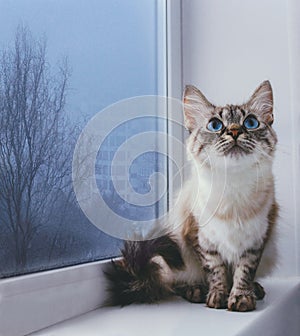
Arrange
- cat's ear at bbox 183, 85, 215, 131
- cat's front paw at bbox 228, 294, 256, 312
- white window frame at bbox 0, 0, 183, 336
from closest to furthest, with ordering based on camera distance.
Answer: white window frame at bbox 0, 0, 183, 336
cat's front paw at bbox 228, 294, 256, 312
cat's ear at bbox 183, 85, 215, 131

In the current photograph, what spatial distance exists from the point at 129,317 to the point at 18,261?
217 millimetres

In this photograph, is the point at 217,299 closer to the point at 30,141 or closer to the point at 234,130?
the point at 234,130

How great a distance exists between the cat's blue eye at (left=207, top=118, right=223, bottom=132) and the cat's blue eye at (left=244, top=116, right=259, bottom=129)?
0.05 meters

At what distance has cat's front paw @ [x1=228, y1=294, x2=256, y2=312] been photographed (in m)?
0.87

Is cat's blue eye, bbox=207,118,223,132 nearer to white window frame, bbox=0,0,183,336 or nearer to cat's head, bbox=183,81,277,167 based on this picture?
cat's head, bbox=183,81,277,167

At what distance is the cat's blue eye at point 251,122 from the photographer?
930mm

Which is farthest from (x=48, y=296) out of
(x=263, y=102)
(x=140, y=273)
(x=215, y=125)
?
(x=263, y=102)

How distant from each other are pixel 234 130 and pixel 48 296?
44 cm

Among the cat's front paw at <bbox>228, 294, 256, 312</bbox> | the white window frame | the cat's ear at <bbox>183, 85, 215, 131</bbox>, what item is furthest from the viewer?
the cat's ear at <bbox>183, 85, 215, 131</bbox>

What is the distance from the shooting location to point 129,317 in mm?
852

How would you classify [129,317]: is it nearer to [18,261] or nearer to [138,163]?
[18,261]

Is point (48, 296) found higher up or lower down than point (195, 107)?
lower down

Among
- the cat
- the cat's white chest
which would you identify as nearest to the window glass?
the cat

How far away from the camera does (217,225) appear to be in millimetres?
923
